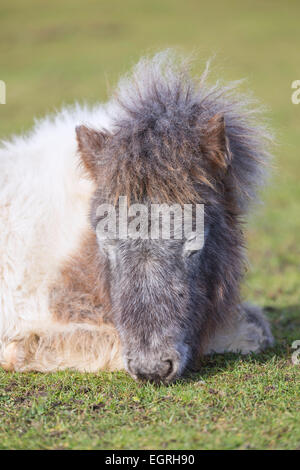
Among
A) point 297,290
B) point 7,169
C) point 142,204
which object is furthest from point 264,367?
point 297,290

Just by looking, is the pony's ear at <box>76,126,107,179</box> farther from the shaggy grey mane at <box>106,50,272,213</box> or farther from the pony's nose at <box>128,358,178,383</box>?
the pony's nose at <box>128,358,178,383</box>

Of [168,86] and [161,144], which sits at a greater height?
[168,86]

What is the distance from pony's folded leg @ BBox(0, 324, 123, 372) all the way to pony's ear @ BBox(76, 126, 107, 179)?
1.29 m

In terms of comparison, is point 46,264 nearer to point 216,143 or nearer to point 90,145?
point 90,145

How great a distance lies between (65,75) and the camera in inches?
1116

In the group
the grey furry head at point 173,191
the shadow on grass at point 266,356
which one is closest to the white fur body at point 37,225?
the grey furry head at point 173,191

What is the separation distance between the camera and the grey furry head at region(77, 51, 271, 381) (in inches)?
165

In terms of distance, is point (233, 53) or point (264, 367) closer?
point (264, 367)

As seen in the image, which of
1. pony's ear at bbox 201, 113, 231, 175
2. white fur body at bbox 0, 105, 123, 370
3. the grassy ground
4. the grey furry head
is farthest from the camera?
white fur body at bbox 0, 105, 123, 370

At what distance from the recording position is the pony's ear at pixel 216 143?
178 inches

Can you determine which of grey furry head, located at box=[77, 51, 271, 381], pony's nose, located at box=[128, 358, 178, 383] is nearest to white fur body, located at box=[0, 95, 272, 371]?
grey furry head, located at box=[77, 51, 271, 381]

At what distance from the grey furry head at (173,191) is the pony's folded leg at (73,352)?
1.26 ft

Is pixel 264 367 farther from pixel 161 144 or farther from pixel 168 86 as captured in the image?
pixel 168 86

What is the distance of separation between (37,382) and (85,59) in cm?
2827
